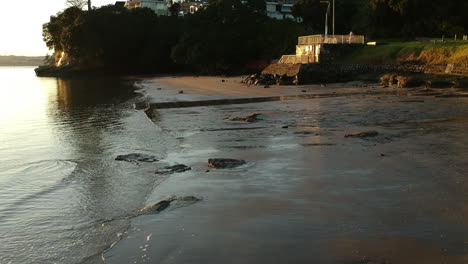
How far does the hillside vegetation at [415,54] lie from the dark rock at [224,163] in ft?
82.3

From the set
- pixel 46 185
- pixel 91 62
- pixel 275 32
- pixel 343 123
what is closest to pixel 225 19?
pixel 275 32

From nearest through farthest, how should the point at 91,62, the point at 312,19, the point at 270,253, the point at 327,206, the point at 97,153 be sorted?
the point at 270,253 → the point at 327,206 → the point at 97,153 → the point at 312,19 → the point at 91,62

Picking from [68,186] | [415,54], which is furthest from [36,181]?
[415,54]

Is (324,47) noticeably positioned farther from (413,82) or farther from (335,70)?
(413,82)

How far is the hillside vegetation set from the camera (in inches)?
1262

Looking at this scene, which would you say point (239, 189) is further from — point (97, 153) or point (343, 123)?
point (343, 123)

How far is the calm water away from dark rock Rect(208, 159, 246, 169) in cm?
126

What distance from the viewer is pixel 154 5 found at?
5546 inches

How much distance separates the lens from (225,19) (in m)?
71.3

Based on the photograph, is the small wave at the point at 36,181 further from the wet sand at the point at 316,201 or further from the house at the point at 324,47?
the house at the point at 324,47

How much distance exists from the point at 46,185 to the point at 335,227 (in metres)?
5.41

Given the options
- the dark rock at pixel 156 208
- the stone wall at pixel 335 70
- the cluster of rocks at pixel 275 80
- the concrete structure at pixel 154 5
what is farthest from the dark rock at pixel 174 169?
the concrete structure at pixel 154 5

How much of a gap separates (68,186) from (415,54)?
32.8 meters

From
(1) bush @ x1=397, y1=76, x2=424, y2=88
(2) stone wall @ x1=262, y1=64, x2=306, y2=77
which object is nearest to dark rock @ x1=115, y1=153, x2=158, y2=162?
(1) bush @ x1=397, y1=76, x2=424, y2=88
